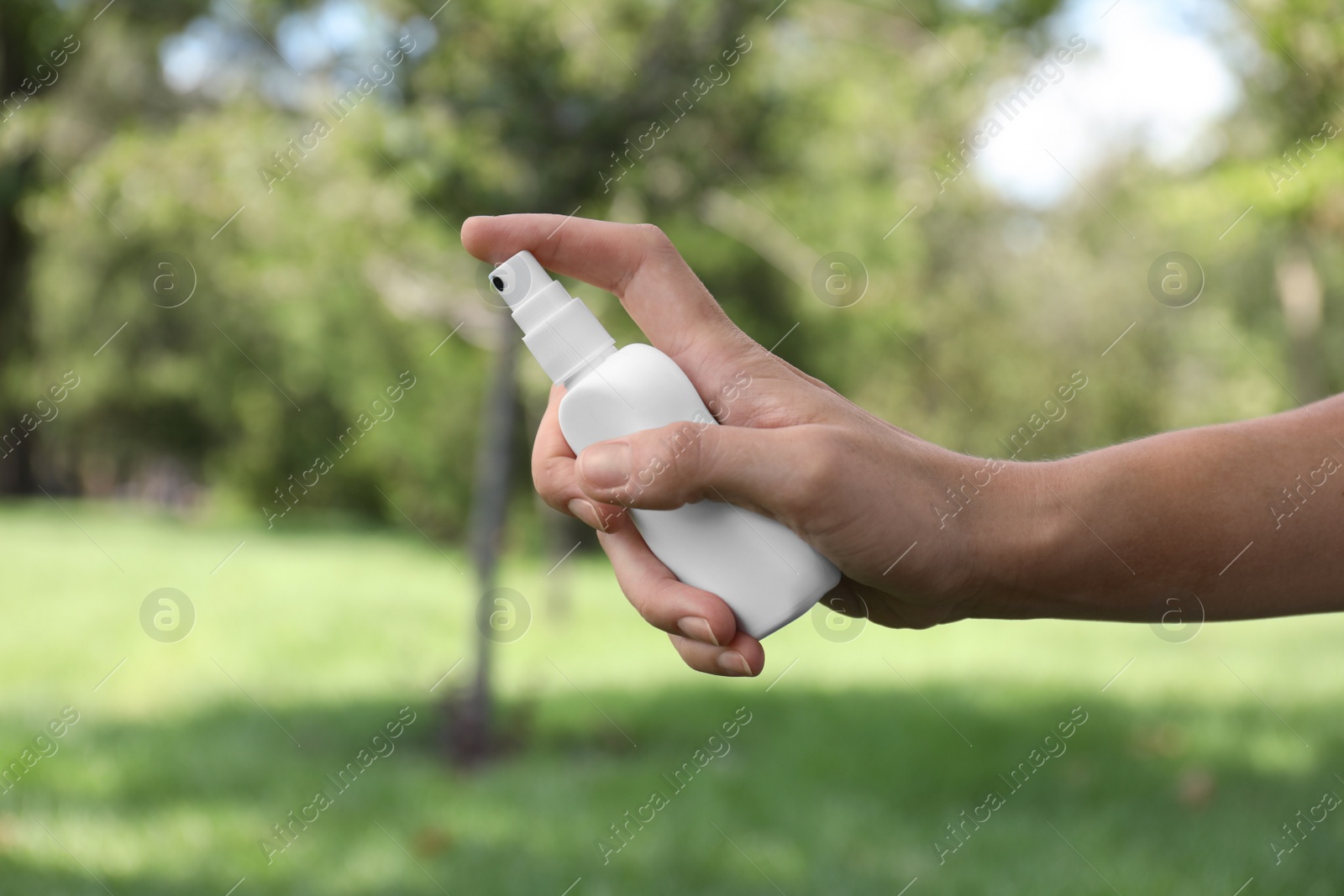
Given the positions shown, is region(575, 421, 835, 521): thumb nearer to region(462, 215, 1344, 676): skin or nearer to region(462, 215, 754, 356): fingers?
region(462, 215, 1344, 676): skin

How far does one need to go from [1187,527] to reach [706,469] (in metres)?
0.77

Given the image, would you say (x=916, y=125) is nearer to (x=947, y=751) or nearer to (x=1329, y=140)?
(x=1329, y=140)

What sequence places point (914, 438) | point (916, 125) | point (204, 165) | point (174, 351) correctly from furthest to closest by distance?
point (174, 351) → point (916, 125) → point (204, 165) → point (914, 438)

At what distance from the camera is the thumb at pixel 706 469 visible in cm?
124

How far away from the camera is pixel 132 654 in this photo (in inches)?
273

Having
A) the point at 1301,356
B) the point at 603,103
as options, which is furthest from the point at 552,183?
the point at 1301,356

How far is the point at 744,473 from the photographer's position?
125cm

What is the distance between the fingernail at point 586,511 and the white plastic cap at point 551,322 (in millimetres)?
183

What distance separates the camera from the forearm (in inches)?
58.2

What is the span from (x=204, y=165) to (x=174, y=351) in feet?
53.2
